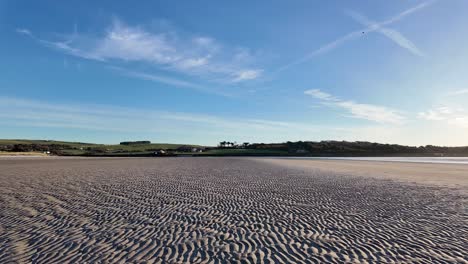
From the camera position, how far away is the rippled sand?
7758 millimetres

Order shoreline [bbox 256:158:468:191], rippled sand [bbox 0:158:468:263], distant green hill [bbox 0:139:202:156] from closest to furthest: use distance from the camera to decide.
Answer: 1. rippled sand [bbox 0:158:468:263]
2. shoreline [bbox 256:158:468:191]
3. distant green hill [bbox 0:139:202:156]

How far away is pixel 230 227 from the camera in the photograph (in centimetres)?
1046

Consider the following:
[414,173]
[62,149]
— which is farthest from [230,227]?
[62,149]

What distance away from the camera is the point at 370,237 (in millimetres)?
9320

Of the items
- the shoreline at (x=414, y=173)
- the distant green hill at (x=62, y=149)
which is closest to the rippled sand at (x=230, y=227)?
the shoreline at (x=414, y=173)

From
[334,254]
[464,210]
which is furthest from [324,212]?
[464,210]

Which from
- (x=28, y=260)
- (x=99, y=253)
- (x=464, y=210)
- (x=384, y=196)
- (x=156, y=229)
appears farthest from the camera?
(x=384, y=196)

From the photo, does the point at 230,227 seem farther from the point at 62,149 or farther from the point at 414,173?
the point at 62,149

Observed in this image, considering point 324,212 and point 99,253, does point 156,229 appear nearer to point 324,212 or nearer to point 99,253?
point 99,253

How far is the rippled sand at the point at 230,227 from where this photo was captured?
25.5 ft

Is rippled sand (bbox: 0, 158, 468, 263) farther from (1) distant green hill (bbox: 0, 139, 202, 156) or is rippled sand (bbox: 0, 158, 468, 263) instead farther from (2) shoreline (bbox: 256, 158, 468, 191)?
(1) distant green hill (bbox: 0, 139, 202, 156)

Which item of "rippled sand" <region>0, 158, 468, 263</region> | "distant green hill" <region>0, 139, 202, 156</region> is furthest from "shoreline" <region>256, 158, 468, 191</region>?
"distant green hill" <region>0, 139, 202, 156</region>

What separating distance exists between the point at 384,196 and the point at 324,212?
6.39 m

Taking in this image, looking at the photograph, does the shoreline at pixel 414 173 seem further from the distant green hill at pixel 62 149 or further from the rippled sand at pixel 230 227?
the distant green hill at pixel 62 149
